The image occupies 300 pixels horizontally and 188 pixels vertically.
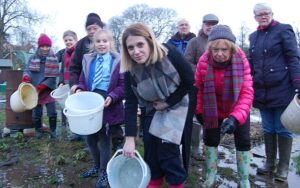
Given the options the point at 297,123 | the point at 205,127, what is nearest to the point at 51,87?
the point at 205,127

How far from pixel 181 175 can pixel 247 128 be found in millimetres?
839

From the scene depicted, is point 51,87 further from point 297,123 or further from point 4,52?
point 4,52

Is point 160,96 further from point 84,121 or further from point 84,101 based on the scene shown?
point 84,101

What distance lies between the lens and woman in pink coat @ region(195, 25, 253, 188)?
9.89ft

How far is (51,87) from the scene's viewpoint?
225 inches

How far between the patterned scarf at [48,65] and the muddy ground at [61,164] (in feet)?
3.60

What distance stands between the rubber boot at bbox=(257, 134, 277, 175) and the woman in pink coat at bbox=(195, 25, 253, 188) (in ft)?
2.56

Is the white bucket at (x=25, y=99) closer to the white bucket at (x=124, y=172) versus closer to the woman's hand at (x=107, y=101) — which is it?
the woman's hand at (x=107, y=101)

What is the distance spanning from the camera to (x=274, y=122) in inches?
148

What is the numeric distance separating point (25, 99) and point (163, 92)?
3.61 metres

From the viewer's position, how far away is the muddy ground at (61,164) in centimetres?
368

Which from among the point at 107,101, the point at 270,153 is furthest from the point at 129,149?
the point at 270,153

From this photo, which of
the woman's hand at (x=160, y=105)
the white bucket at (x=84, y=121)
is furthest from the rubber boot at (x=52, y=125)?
the woman's hand at (x=160, y=105)

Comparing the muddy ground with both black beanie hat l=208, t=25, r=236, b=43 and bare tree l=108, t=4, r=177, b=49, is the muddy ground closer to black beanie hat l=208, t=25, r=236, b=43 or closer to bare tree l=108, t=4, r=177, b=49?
black beanie hat l=208, t=25, r=236, b=43
